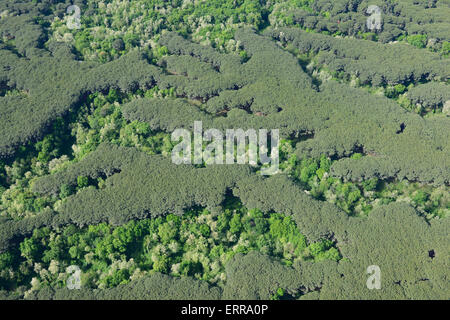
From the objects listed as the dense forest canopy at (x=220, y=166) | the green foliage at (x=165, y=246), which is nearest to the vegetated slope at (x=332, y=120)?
the dense forest canopy at (x=220, y=166)

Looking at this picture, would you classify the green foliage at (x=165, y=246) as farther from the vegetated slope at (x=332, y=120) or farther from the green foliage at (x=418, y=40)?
the green foliage at (x=418, y=40)

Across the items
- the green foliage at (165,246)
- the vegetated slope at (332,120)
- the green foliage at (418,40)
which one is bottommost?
the green foliage at (165,246)

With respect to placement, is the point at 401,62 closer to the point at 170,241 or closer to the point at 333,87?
the point at 333,87

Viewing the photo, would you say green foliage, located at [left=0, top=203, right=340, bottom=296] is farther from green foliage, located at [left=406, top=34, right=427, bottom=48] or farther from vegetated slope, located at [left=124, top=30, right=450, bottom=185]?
green foliage, located at [left=406, top=34, right=427, bottom=48]

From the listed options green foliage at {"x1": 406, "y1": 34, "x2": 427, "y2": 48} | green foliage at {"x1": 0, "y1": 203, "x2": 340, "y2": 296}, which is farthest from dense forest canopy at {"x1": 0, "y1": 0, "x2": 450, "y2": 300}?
green foliage at {"x1": 406, "y1": 34, "x2": 427, "y2": 48}

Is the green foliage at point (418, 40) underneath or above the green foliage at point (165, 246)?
above
